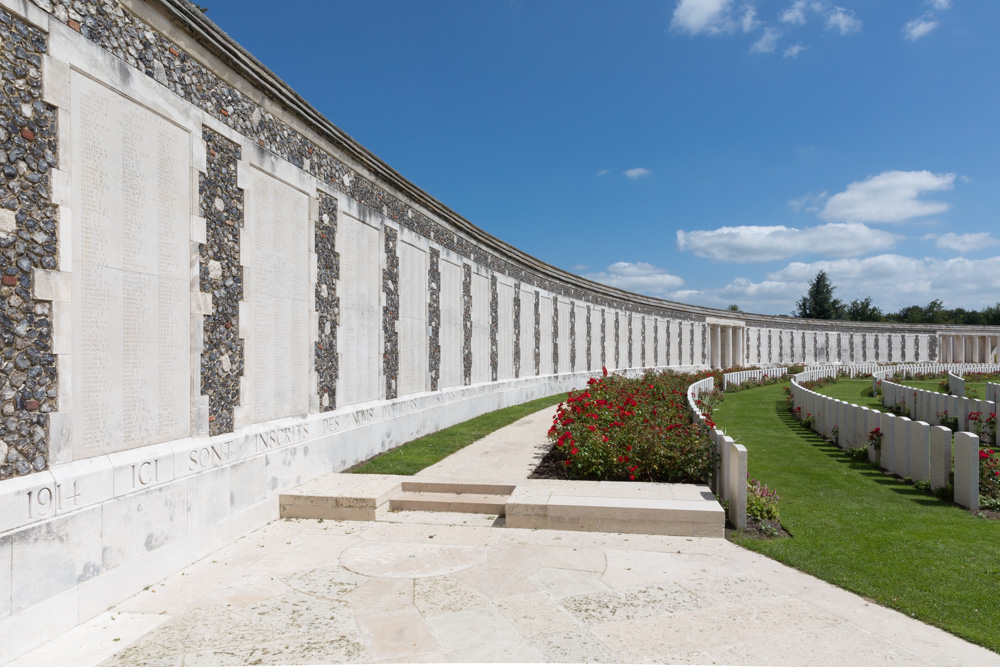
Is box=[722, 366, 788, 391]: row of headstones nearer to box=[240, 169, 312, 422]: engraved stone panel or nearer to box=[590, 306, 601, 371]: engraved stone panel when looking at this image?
box=[590, 306, 601, 371]: engraved stone panel

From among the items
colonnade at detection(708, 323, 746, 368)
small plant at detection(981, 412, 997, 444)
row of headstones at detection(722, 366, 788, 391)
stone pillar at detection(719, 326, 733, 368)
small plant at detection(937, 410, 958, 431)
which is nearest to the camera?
small plant at detection(981, 412, 997, 444)

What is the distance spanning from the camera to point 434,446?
11805 mm

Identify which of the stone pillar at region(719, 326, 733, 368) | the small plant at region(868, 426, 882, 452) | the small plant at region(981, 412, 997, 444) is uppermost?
Answer: the stone pillar at region(719, 326, 733, 368)

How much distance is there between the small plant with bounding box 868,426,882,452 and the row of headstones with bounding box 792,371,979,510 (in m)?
0.08

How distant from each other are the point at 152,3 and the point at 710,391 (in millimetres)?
22629

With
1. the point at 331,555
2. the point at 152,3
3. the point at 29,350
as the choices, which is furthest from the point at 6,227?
the point at 331,555

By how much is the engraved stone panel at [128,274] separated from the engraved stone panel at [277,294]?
3.84ft

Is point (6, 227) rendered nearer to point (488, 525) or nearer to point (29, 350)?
point (29, 350)

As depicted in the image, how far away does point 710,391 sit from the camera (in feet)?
79.0

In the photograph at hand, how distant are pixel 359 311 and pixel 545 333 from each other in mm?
13520

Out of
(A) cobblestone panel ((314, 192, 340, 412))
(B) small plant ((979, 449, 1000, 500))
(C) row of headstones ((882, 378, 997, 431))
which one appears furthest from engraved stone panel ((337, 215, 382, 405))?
(C) row of headstones ((882, 378, 997, 431))

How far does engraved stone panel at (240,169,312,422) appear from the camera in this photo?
7496 mm

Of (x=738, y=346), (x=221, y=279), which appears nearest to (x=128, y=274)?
(x=221, y=279)

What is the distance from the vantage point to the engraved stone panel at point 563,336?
24781mm
